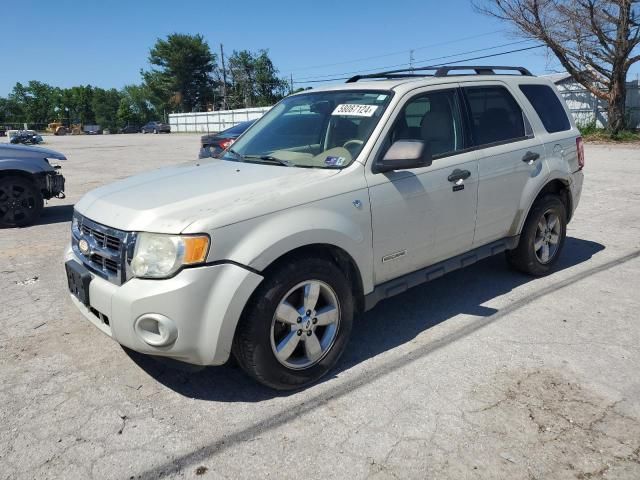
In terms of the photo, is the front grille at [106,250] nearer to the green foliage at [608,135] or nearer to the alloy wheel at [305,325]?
the alloy wheel at [305,325]

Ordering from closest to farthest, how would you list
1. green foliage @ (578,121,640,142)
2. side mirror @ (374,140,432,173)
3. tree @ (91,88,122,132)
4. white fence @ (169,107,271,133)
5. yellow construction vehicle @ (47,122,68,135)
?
side mirror @ (374,140,432,173), green foliage @ (578,121,640,142), white fence @ (169,107,271,133), yellow construction vehicle @ (47,122,68,135), tree @ (91,88,122,132)

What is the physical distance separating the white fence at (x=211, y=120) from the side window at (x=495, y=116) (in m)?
48.8

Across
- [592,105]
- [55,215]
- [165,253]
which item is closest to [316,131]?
[165,253]

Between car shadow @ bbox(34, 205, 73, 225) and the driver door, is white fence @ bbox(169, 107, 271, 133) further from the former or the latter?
the driver door

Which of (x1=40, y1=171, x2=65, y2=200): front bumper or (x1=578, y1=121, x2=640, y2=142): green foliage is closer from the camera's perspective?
(x1=40, y1=171, x2=65, y2=200): front bumper

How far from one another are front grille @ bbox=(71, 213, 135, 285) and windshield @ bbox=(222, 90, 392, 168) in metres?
1.26

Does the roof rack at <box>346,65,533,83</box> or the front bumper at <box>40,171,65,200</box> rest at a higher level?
the roof rack at <box>346,65,533,83</box>

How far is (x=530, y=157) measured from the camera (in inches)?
188

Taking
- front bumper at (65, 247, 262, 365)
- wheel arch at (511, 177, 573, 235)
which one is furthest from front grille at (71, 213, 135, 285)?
wheel arch at (511, 177, 573, 235)

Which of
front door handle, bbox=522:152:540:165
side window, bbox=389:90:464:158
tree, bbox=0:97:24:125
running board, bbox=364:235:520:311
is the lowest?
running board, bbox=364:235:520:311

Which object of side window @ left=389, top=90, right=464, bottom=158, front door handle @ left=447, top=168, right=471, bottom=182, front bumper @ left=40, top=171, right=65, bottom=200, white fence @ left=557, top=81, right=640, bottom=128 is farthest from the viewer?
white fence @ left=557, top=81, right=640, bottom=128

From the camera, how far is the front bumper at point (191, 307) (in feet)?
9.20

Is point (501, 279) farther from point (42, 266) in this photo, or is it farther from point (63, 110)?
point (63, 110)

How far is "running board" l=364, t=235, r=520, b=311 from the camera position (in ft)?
12.2
